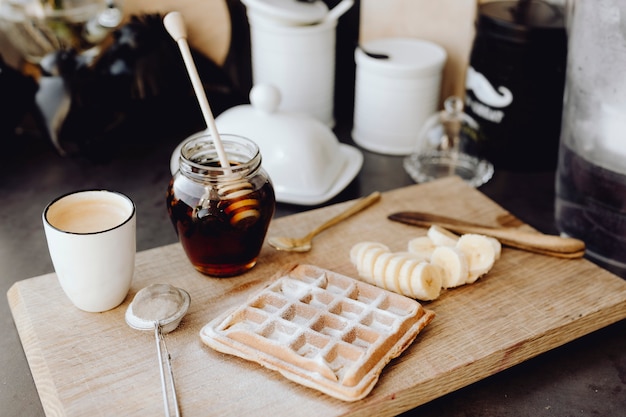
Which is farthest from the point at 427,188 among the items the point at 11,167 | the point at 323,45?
the point at 11,167

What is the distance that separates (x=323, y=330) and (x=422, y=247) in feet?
0.81

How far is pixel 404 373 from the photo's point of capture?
2.80 feet

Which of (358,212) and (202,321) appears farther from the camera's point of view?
(358,212)

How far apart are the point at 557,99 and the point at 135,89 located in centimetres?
86

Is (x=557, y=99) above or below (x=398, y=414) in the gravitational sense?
above

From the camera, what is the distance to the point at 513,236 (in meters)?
1.12

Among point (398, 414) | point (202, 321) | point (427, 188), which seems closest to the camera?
point (398, 414)

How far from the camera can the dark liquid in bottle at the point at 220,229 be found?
979 mm

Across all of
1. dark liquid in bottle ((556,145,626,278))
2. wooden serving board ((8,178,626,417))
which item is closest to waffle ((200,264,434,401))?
wooden serving board ((8,178,626,417))

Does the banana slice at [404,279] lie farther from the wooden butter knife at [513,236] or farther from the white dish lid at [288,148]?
the white dish lid at [288,148]

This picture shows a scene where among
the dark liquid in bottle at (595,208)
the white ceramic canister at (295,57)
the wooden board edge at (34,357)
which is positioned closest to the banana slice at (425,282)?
the dark liquid in bottle at (595,208)

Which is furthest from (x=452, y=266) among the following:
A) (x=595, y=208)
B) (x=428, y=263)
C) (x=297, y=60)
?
(x=297, y=60)

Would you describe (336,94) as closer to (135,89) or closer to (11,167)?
(135,89)

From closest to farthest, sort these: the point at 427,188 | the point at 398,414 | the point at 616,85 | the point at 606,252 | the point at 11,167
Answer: the point at 398,414
the point at 616,85
the point at 606,252
the point at 427,188
the point at 11,167
